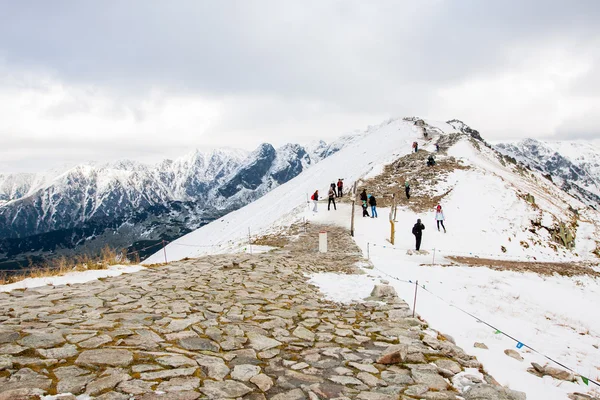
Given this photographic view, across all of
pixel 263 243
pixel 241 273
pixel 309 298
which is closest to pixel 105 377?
pixel 309 298

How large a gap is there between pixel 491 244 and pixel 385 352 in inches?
876

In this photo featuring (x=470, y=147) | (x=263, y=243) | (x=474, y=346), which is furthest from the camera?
(x=470, y=147)

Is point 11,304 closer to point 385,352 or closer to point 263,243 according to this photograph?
point 385,352

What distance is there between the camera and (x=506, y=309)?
34.6 ft

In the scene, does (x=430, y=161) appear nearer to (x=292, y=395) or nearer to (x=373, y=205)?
(x=373, y=205)

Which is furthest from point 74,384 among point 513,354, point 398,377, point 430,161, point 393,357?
point 430,161

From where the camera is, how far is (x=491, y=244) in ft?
80.2

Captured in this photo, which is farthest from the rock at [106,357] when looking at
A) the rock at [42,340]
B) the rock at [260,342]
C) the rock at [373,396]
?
the rock at [373,396]

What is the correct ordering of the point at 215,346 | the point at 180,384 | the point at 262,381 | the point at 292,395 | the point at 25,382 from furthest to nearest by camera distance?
the point at 215,346 < the point at 262,381 < the point at 292,395 < the point at 180,384 < the point at 25,382

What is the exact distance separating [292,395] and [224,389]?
85cm

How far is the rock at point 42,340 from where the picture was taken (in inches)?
191

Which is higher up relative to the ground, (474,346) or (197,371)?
(197,371)

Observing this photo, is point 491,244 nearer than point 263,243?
No

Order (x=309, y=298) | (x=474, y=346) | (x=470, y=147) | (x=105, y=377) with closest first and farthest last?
(x=105, y=377) → (x=474, y=346) → (x=309, y=298) → (x=470, y=147)
